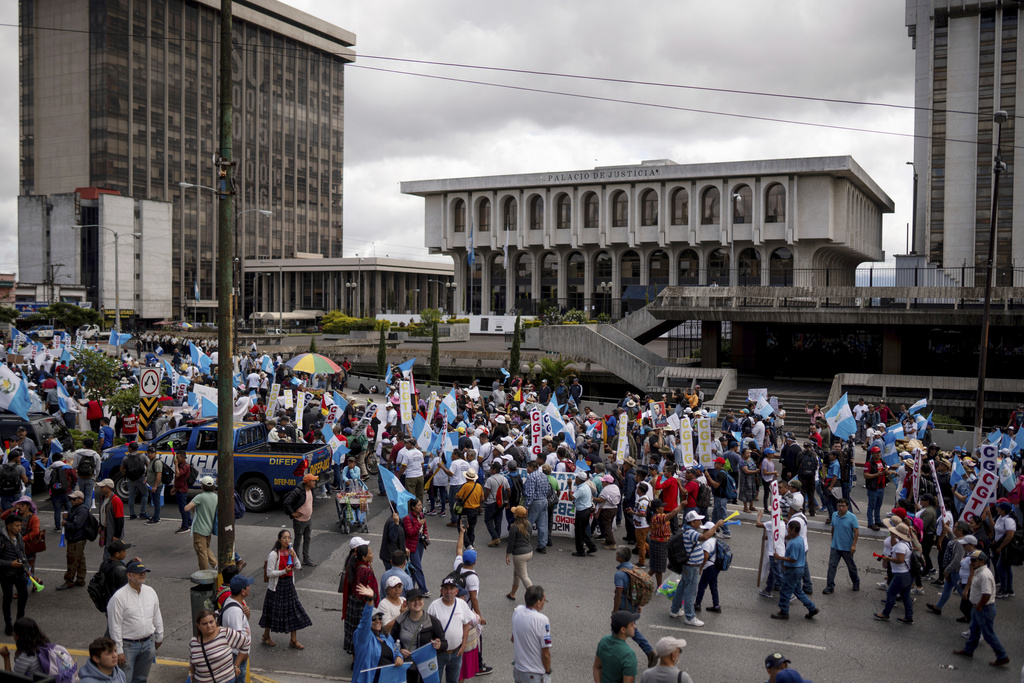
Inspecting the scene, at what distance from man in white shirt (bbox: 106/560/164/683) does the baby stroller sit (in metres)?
6.43

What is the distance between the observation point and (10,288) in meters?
85.9

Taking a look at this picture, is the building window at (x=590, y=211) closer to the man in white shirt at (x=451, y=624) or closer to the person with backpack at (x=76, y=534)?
the person with backpack at (x=76, y=534)

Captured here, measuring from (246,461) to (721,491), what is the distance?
8.93 meters

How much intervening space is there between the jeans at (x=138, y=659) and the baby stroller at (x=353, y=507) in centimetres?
642

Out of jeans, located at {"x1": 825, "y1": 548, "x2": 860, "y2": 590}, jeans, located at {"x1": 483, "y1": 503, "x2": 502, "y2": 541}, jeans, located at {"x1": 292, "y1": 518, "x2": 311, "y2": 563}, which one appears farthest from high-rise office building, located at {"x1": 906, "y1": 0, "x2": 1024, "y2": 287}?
jeans, located at {"x1": 292, "y1": 518, "x2": 311, "y2": 563}

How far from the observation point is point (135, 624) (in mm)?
7691

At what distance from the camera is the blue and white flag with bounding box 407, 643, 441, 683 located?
741 centimetres

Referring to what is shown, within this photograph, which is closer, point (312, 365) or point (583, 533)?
point (583, 533)

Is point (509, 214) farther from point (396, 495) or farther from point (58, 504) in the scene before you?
point (396, 495)

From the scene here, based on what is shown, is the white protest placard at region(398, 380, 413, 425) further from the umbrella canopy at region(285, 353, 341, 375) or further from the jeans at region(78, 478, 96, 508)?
the jeans at region(78, 478, 96, 508)


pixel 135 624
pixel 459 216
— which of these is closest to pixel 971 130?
pixel 459 216

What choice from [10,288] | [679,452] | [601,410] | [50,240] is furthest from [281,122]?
[679,452]

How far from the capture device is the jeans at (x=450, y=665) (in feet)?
25.6

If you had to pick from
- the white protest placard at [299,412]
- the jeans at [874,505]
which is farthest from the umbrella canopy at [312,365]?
the jeans at [874,505]
